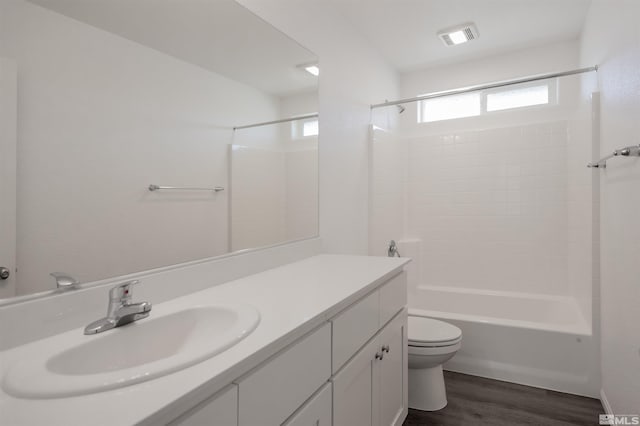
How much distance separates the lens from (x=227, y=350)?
74cm

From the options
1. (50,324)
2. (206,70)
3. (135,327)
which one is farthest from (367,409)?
(206,70)

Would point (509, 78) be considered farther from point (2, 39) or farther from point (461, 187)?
point (2, 39)

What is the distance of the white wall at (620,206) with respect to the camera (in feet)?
4.78

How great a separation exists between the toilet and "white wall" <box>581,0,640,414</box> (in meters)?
0.73

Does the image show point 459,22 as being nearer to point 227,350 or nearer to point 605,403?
point 605,403

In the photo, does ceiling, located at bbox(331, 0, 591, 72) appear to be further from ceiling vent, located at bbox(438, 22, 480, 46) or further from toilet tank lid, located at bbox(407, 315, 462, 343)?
toilet tank lid, located at bbox(407, 315, 462, 343)

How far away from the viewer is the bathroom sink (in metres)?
0.59

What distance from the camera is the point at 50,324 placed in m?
0.86

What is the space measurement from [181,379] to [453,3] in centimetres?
268

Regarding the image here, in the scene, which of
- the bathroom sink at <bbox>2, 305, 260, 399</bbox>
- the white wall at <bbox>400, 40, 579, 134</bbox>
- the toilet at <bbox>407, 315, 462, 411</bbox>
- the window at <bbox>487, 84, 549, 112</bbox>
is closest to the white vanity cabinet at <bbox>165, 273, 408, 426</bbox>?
the bathroom sink at <bbox>2, 305, 260, 399</bbox>

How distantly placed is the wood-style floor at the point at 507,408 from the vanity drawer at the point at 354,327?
895mm

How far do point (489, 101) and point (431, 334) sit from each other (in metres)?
2.30

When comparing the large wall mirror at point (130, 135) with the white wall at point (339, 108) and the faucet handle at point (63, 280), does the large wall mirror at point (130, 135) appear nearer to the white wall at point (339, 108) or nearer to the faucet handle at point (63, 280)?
the faucet handle at point (63, 280)

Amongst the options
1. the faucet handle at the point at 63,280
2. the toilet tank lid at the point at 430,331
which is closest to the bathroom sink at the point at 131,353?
the faucet handle at the point at 63,280
